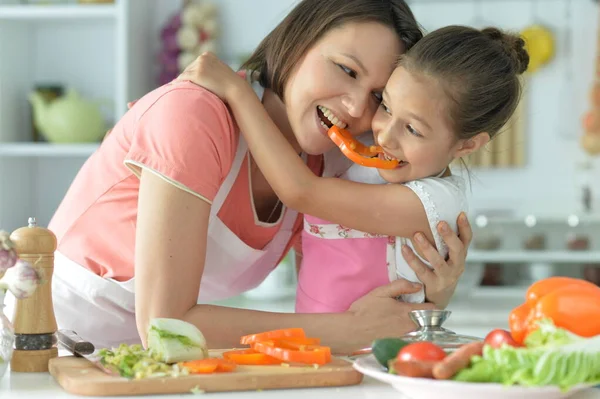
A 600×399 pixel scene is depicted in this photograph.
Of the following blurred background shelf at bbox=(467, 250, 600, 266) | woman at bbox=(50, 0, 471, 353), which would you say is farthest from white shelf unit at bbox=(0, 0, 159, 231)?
woman at bbox=(50, 0, 471, 353)

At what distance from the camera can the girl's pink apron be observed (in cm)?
161

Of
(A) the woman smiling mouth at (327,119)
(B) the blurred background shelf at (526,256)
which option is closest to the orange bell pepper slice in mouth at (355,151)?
(A) the woman smiling mouth at (327,119)

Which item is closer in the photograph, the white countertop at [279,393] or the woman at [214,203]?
the white countertop at [279,393]

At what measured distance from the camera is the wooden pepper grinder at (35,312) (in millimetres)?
1229

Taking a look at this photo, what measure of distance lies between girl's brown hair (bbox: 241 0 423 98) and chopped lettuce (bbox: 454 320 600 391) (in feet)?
2.69

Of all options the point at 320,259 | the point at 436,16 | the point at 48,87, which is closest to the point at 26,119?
the point at 48,87

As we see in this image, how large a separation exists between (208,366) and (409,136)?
0.66 m

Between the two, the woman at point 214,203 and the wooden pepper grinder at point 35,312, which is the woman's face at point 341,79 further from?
the wooden pepper grinder at point 35,312

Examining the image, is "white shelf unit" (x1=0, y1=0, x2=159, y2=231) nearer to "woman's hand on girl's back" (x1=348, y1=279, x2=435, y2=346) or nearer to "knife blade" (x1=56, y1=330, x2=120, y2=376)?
"woman's hand on girl's back" (x1=348, y1=279, x2=435, y2=346)

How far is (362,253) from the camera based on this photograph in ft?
5.52

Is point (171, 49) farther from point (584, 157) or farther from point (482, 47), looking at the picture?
point (482, 47)

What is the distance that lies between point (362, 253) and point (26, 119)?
7.96 feet

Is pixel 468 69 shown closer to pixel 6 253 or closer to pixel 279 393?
pixel 279 393

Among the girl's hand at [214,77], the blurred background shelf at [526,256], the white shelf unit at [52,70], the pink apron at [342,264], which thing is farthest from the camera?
the white shelf unit at [52,70]
